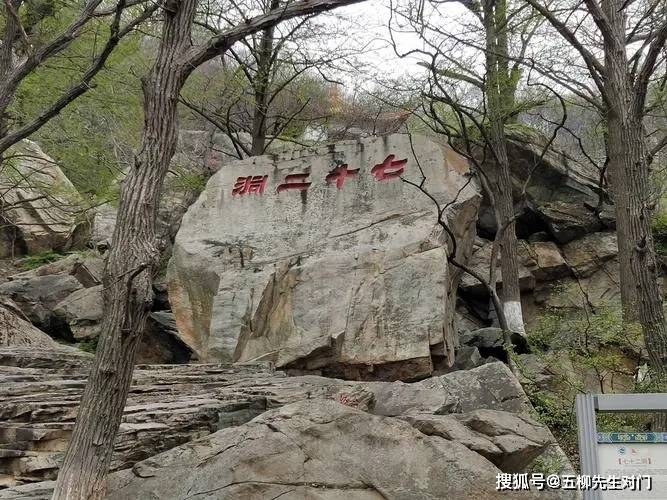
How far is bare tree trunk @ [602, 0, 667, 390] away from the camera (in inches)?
201

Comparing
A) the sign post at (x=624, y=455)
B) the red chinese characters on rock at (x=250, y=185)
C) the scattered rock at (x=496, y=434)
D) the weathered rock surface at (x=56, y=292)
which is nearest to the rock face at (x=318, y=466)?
the scattered rock at (x=496, y=434)

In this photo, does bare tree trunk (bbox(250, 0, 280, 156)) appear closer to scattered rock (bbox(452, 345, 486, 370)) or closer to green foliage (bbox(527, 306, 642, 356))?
scattered rock (bbox(452, 345, 486, 370))

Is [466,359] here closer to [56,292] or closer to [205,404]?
[205,404]

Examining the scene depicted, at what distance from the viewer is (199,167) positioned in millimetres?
15078

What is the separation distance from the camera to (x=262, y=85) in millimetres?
10484

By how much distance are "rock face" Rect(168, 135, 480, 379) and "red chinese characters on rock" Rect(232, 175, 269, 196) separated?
0.03 metres

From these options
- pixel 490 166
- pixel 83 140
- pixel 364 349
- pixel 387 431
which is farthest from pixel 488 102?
pixel 387 431

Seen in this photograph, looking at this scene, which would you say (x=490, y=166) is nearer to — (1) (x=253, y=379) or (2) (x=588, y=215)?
(2) (x=588, y=215)

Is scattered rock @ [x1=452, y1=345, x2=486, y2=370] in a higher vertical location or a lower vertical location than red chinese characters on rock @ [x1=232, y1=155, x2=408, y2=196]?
lower

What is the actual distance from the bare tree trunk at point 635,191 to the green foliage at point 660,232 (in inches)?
254

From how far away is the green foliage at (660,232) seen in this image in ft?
39.7

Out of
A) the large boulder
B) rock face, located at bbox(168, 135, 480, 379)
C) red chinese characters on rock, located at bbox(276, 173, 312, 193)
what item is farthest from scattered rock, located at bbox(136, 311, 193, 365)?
the large boulder

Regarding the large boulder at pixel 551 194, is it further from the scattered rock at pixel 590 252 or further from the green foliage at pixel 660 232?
the green foliage at pixel 660 232

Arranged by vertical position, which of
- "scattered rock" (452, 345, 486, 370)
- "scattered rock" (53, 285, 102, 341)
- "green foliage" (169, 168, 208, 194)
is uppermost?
"green foliage" (169, 168, 208, 194)
